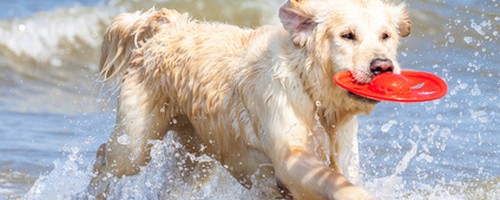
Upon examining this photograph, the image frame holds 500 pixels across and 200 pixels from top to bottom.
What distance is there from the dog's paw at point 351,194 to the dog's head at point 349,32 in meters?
0.56

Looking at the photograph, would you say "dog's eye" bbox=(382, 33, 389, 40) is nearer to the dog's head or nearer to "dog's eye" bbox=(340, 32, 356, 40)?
the dog's head

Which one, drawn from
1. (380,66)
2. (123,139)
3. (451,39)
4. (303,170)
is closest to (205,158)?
(123,139)

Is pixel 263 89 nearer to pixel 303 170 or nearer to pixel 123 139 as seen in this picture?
pixel 303 170

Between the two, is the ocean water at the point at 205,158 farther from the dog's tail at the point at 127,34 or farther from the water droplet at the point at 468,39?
the dog's tail at the point at 127,34

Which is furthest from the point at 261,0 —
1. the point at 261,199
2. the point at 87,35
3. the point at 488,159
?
the point at 261,199

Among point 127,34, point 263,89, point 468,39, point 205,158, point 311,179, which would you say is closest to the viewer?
point 311,179

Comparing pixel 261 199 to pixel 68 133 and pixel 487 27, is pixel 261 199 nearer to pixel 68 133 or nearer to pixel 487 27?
pixel 68 133

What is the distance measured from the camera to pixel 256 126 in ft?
19.5

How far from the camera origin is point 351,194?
511 cm

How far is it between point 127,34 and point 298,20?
192 cm

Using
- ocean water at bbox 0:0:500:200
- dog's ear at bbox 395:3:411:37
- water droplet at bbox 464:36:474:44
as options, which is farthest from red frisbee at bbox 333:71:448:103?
water droplet at bbox 464:36:474:44

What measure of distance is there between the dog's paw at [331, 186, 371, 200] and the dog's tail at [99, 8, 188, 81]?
2.26m

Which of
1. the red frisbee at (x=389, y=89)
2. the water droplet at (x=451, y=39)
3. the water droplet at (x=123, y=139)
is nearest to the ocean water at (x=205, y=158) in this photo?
the water droplet at (x=451, y=39)

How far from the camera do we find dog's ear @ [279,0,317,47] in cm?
562
